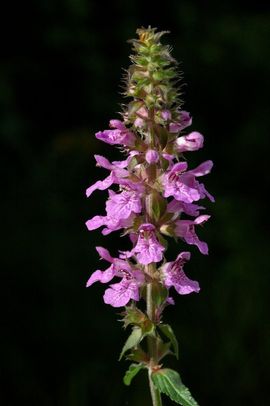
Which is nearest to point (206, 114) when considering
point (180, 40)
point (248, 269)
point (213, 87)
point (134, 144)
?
point (213, 87)

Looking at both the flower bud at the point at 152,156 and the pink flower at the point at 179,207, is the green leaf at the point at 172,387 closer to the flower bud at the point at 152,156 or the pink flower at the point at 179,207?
the pink flower at the point at 179,207

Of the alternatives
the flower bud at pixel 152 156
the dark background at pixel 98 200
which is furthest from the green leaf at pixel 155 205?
the dark background at pixel 98 200

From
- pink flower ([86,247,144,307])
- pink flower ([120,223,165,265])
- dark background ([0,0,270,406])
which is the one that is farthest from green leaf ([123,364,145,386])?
dark background ([0,0,270,406])

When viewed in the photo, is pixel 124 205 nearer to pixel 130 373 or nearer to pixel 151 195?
pixel 151 195

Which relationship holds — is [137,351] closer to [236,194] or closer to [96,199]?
[96,199]

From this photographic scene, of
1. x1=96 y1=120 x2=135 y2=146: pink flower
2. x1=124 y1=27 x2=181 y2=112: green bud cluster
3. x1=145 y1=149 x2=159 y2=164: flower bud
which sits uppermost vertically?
x1=124 y1=27 x2=181 y2=112: green bud cluster

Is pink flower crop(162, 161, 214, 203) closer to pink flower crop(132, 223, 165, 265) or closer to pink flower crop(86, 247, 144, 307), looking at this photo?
pink flower crop(132, 223, 165, 265)

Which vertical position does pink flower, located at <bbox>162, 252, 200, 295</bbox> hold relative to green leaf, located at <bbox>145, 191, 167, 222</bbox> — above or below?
below
